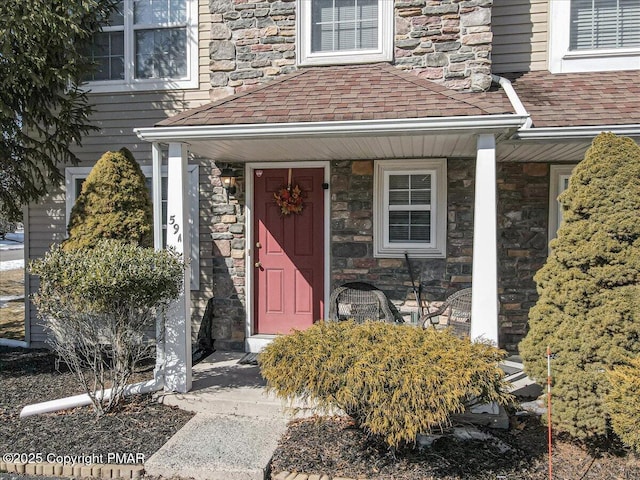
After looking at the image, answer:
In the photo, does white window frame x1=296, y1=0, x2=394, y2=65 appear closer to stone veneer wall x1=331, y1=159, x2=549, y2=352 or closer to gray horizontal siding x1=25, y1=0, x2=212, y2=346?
stone veneer wall x1=331, y1=159, x2=549, y2=352

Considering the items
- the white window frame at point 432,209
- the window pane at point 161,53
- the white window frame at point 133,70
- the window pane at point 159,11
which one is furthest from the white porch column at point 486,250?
the window pane at point 159,11

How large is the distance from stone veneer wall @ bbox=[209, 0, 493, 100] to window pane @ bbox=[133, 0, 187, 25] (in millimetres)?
788

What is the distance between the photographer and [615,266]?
3.57 meters

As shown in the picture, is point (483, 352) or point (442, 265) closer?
point (483, 352)

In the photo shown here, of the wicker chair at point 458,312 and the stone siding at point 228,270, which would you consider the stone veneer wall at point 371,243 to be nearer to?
the wicker chair at point 458,312

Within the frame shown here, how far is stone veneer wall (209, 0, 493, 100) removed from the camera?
5312 millimetres

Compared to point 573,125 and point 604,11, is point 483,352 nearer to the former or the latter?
point 573,125

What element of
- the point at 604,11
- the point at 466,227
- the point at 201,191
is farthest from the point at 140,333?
the point at 604,11

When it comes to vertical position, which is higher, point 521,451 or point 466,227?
point 466,227

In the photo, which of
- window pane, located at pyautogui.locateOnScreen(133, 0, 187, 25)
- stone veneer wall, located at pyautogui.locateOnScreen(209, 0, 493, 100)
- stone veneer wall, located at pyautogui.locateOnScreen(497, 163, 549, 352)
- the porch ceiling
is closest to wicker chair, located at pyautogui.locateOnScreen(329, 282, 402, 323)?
stone veneer wall, located at pyautogui.locateOnScreen(497, 163, 549, 352)

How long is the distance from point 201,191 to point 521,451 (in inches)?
180

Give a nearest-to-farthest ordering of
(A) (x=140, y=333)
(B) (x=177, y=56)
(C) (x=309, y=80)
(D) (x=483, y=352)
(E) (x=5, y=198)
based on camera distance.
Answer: (D) (x=483, y=352), (A) (x=140, y=333), (C) (x=309, y=80), (E) (x=5, y=198), (B) (x=177, y=56)

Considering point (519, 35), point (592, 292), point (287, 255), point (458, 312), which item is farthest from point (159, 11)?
point (592, 292)

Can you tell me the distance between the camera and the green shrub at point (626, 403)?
122 inches
